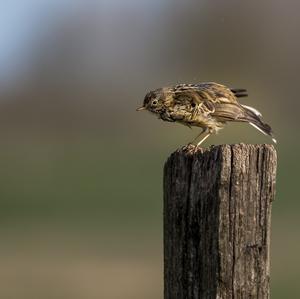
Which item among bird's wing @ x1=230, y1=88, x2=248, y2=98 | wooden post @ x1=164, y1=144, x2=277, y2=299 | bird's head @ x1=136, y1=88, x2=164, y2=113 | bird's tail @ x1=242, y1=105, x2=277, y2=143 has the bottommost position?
wooden post @ x1=164, y1=144, x2=277, y2=299

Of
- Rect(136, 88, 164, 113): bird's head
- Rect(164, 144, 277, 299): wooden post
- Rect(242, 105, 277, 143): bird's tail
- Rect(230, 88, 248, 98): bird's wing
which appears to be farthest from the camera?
Rect(136, 88, 164, 113): bird's head

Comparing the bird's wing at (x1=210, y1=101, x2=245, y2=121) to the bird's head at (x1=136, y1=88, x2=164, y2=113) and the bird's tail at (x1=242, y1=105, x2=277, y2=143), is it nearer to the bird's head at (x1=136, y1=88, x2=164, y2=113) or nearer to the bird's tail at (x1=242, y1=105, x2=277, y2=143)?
the bird's tail at (x1=242, y1=105, x2=277, y2=143)

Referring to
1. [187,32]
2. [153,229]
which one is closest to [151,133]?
[153,229]

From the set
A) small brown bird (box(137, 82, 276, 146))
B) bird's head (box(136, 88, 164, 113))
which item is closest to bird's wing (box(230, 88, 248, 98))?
small brown bird (box(137, 82, 276, 146))

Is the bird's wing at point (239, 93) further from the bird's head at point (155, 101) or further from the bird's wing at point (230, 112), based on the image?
the bird's head at point (155, 101)

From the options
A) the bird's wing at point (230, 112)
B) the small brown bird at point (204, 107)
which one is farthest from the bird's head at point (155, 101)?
the bird's wing at point (230, 112)

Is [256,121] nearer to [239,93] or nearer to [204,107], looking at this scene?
[239,93]
